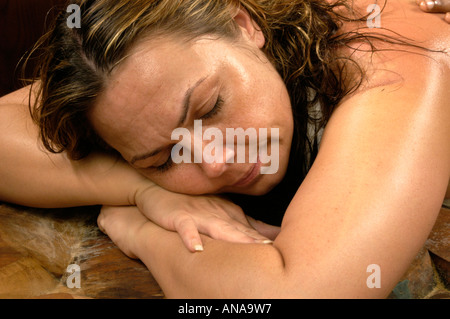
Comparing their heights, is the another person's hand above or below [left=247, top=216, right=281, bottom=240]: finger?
above

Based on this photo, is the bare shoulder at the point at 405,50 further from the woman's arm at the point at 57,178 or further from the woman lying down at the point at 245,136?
the woman's arm at the point at 57,178

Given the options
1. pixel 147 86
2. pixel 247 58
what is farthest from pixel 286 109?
pixel 147 86

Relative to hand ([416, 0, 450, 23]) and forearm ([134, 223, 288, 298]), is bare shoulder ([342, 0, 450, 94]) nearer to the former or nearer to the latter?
hand ([416, 0, 450, 23])

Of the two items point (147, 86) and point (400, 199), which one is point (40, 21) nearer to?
point (147, 86)

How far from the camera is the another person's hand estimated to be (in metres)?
1.07

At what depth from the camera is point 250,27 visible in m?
1.21

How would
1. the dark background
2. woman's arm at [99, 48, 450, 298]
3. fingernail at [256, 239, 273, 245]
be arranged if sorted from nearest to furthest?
woman's arm at [99, 48, 450, 298] < fingernail at [256, 239, 273, 245] < the dark background

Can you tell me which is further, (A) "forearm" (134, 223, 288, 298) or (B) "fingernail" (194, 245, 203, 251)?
(B) "fingernail" (194, 245, 203, 251)

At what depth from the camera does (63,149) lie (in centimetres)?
127

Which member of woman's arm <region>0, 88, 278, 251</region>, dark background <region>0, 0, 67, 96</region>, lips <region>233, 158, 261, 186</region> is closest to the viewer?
lips <region>233, 158, 261, 186</region>

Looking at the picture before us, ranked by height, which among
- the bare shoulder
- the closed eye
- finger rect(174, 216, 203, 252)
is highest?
the bare shoulder

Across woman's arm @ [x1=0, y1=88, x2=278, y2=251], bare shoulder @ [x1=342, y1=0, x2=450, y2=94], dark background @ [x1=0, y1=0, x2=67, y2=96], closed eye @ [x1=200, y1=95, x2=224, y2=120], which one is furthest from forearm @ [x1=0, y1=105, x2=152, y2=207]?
dark background @ [x1=0, y1=0, x2=67, y2=96]

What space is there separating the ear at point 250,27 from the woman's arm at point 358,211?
257 millimetres

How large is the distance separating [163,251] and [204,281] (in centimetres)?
17
